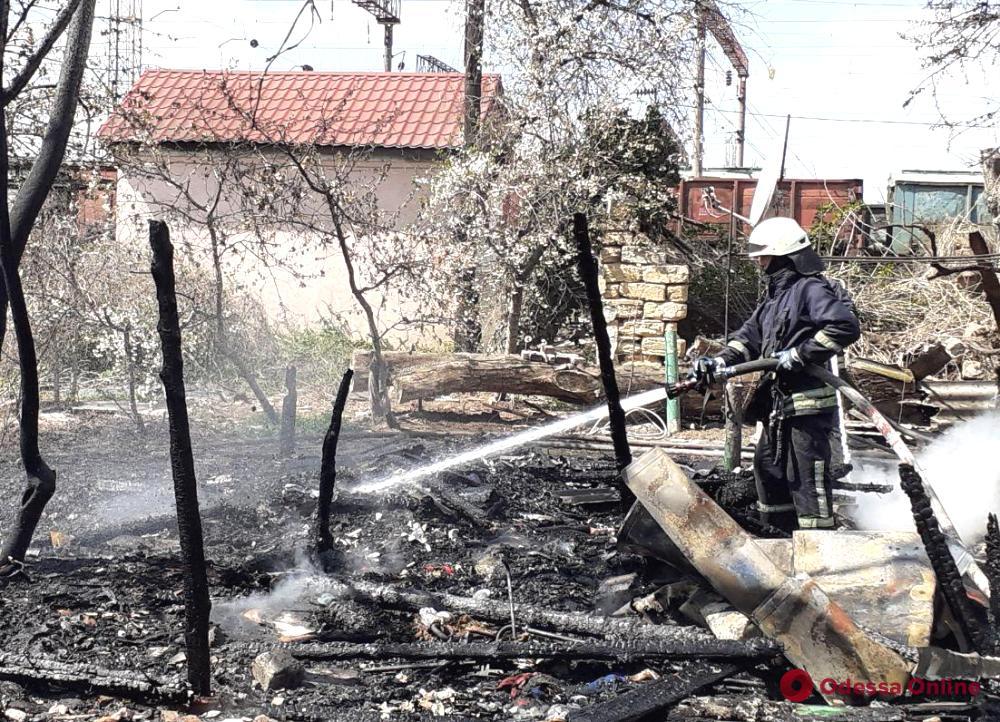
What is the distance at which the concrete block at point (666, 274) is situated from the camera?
40.3 feet

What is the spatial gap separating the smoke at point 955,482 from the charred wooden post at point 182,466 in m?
4.41

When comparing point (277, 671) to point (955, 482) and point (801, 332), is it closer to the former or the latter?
point (801, 332)

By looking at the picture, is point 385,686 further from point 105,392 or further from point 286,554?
point 105,392

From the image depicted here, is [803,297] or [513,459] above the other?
[803,297]

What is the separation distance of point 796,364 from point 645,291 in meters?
7.44

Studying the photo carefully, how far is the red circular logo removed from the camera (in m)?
3.89

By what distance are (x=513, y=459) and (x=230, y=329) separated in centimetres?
405

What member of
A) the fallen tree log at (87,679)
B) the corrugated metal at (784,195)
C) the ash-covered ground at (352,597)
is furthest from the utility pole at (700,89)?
the fallen tree log at (87,679)

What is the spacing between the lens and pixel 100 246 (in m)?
9.87

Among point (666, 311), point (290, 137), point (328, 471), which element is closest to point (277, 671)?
point (328, 471)

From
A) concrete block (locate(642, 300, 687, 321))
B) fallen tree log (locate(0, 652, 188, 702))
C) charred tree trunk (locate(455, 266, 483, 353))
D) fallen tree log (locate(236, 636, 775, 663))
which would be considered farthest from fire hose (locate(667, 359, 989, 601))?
concrete block (locate(642, 300, 687, 321))

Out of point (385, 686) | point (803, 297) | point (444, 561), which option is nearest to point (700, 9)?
point (803, 297)

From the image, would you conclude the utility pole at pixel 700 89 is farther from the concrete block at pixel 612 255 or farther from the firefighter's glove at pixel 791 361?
the firefighter's glove at pixel 791 361

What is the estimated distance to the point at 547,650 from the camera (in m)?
4.02
